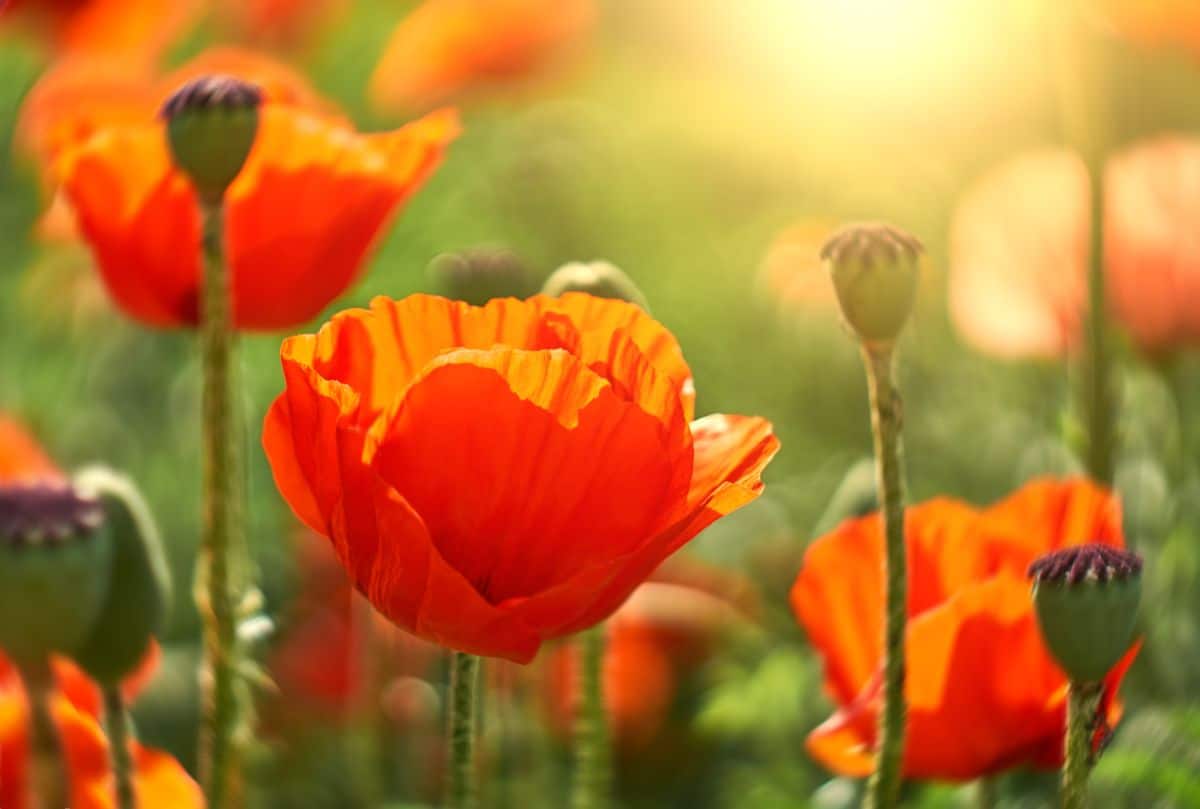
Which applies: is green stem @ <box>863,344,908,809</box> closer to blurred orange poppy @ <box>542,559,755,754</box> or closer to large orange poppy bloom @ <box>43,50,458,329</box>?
large orange poppy bloom @ <box>43,50,458,329</box>

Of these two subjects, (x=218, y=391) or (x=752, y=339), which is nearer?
(x=218, y=391)

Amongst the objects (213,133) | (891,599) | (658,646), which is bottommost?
(658,646)

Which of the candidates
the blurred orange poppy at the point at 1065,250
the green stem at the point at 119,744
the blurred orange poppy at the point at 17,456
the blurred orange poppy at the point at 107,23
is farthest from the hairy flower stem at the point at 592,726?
the blurred orange poppy at the point at 107,23

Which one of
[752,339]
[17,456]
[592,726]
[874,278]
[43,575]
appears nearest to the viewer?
[43,575]

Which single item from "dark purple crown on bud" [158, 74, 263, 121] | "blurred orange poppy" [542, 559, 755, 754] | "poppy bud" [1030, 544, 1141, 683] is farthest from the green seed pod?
"blurred orange poppy" [542, 559, 755, 754]

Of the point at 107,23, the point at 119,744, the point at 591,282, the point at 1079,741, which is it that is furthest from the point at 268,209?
the point at 107,23

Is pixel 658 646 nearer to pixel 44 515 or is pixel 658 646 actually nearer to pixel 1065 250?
pixel 1065 250
